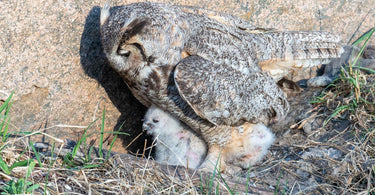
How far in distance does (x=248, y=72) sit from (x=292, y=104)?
1.10 m

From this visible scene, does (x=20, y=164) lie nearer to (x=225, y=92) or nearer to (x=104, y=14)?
(x=104, y=14)

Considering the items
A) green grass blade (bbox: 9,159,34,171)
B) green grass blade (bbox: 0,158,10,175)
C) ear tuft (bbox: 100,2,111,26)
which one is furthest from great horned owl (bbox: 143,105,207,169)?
green grass blade (bbox: 0,158,10,175)

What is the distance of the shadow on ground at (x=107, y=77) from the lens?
124 inches

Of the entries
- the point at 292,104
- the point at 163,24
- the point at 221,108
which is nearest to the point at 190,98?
the point at 221,108

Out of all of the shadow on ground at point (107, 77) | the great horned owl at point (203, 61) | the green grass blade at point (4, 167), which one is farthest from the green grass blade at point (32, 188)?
the shadow on ground at point (107, 77)

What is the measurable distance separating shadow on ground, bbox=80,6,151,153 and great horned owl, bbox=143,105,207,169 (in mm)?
251

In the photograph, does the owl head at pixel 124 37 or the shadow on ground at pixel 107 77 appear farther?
the shadow on ground at pixel 107 77

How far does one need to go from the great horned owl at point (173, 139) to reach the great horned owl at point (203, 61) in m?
0.12

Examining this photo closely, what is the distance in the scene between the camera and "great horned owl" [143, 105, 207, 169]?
335 cm

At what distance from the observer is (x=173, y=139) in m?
3.47

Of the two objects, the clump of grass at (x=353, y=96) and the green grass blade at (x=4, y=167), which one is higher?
the green grass blade at (x=4, y=167)

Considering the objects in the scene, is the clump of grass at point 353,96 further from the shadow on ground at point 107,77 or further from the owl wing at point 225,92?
the shadow on ground at point 107,77

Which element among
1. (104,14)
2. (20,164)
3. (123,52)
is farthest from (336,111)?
(20,164)

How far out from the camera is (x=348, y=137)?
3416 mm
